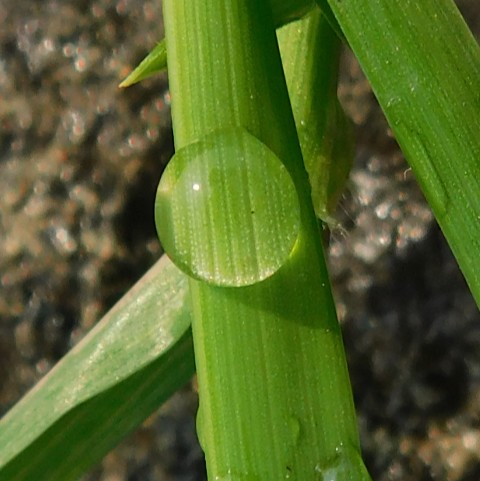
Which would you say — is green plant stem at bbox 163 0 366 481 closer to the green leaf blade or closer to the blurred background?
the green leaf blade

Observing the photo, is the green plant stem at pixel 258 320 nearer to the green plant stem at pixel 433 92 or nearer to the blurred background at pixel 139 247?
the green plant stem at pixel 433 92

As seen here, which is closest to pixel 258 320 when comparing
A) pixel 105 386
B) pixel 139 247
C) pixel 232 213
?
pixel 232 213

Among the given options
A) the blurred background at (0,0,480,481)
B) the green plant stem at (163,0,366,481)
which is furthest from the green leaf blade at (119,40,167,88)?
the blurred background at (0,0,480,481)

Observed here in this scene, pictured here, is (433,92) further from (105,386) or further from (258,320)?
(105,386)

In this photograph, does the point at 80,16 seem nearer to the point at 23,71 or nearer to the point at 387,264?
the point at 23,71

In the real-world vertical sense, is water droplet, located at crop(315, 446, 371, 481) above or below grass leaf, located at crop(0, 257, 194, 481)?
above

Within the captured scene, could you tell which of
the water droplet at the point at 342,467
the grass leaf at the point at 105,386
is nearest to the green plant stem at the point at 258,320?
the water droplet at the point at 342,467
